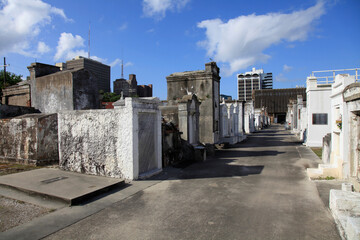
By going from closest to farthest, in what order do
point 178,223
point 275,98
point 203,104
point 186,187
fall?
point 178,223
point 186,187
point 203,104
point 275,98

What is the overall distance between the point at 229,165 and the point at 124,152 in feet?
16.6

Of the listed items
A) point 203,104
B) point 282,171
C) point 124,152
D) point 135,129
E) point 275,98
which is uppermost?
point 275,98

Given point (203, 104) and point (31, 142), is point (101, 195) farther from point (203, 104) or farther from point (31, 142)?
point (203, 104)

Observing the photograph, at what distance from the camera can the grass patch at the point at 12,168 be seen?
800 cm

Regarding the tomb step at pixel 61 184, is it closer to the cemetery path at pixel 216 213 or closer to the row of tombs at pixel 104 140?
the row of tombs at pixel 104 140

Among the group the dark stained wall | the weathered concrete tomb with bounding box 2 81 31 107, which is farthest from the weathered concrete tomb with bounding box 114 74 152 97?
the weathered concrete tomb with bounding box 2 81 31 107

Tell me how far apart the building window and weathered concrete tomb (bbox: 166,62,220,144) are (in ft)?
23.0

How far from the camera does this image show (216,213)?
4.94 m

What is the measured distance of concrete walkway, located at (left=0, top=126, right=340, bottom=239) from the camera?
4.08m

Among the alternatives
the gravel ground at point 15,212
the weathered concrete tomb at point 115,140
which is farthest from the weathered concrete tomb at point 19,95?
the gravel ground at point 15,212

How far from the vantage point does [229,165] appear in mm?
10281

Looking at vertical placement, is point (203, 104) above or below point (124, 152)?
above

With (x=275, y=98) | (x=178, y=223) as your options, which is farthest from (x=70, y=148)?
(x=275, y=98)

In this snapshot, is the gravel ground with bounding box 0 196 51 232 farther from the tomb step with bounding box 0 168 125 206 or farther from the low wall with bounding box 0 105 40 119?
the low wall with bounding box 0 105 40 119
